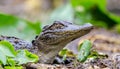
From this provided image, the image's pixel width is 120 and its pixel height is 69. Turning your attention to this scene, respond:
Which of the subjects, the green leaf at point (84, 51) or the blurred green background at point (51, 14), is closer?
the green leaf at point (84, 51)

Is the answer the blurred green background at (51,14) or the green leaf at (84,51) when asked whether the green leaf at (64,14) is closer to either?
the blurred green background at (51,14)

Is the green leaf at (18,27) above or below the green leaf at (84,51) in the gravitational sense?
above

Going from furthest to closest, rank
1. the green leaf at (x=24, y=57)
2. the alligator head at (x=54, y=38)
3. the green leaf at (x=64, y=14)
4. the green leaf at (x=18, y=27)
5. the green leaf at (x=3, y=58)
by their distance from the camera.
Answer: the green leaf at (x=64, y=14)
the green leaf at (x=18, y=27)
the alligator head at (x=54, y=38)
the green leaf at (x=24, y=57)
the green leaf at (x=3, y=58)

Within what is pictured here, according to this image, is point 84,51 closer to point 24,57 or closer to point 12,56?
point 24,57

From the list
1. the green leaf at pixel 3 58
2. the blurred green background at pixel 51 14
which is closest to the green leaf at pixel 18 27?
the blurred green background at pixel 51 14

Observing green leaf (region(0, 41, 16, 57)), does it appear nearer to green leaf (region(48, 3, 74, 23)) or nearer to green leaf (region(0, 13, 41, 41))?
green leaf (region(0, 13, 41, 41))

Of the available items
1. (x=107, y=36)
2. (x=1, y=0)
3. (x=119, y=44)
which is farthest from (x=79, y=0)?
(x=1, y=0)

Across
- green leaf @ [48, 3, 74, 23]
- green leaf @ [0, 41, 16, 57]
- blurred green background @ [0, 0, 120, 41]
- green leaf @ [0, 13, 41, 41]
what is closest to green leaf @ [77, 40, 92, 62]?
green leaf @ [0, 41, 16, 57]
